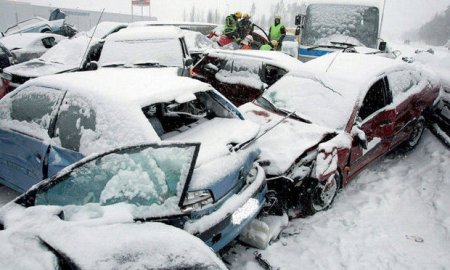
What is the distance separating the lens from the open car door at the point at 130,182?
8.39ft

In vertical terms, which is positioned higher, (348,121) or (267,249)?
(348,121)

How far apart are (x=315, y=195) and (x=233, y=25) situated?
9.32 meters

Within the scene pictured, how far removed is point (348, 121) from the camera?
4.70 metres

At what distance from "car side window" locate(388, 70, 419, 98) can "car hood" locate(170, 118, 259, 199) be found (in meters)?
2.78

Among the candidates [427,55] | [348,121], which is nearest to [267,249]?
[348,121]

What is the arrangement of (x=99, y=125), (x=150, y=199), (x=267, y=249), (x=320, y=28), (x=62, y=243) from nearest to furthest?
(x=62, y=243)
(x=150, y=199)
(x=99, y=125)
(x=267, y=249)
(x=320, y=28)

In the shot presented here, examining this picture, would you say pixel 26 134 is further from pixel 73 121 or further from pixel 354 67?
pixel 354 67

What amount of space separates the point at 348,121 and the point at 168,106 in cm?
232

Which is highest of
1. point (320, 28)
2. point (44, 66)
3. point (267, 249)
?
point (320, 28)

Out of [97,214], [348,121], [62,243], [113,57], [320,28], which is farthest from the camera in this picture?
[320,28]

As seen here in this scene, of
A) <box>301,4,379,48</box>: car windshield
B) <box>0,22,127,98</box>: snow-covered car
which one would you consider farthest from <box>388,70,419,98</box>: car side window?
<box>0,22,127,98</box>: snow-covered car

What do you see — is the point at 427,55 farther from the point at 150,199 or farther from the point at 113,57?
the point at 150,199

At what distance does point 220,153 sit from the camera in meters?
3.27

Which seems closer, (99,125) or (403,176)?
(99,125)
